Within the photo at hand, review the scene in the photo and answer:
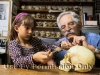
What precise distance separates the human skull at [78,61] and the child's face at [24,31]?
0.97 feet

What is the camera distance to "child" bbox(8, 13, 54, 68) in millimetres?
801

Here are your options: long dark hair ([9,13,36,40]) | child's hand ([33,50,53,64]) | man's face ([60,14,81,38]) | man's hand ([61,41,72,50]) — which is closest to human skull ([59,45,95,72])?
child's hand ([33,50,53,64])

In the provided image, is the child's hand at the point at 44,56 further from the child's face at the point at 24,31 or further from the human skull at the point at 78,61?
the child's face at the point at 24,31

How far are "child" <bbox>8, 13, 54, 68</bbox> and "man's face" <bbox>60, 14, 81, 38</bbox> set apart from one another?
225 mm

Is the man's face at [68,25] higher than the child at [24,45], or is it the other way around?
the man's face at [68,25]

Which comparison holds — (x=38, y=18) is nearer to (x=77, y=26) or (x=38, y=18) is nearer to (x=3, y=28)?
(x=3, y=28)

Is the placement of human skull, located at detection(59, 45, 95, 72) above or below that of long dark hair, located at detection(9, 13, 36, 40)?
below

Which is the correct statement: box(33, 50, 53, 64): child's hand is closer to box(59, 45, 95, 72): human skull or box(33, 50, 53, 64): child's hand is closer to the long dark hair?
box(59, 45, 95, 72): human skull

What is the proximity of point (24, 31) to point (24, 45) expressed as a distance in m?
0.10

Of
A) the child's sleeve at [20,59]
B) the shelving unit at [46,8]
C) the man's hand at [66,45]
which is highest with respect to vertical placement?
the shelving unit at [46,8]

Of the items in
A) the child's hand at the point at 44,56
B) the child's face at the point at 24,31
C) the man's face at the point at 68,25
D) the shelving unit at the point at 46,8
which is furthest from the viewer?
the shelving unit at the point at 46,8

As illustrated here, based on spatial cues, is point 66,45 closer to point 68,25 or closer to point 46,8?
point 68,25

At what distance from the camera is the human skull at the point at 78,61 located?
74 cm

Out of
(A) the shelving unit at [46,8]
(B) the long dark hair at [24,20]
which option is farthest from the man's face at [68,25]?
(A) the shelving unit at [46,8]
